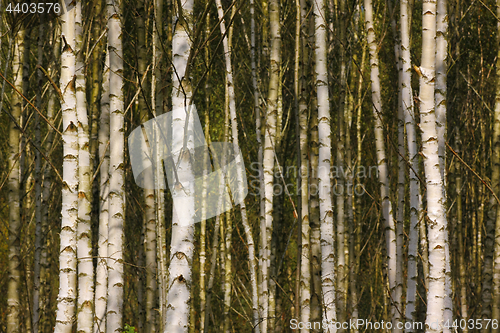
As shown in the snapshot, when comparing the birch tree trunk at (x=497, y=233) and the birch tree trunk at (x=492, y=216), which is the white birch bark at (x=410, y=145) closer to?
the birch tree trunk at (x=497, y=233)

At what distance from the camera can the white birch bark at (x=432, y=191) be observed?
8.87ft

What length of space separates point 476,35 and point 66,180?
7098 mm

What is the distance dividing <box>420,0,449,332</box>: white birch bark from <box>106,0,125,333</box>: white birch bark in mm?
2286

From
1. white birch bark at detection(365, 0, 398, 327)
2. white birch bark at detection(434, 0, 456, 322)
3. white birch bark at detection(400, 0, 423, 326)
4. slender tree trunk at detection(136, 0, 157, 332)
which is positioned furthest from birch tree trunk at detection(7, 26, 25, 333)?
white birch bark at detection(434, 0, 456, 322)

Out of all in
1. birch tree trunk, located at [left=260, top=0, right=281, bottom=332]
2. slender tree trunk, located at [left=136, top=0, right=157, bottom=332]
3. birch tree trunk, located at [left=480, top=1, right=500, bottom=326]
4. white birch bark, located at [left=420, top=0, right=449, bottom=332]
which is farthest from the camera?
birch tree trunk, located at [left=480, top=1, right=500, bottom=326]

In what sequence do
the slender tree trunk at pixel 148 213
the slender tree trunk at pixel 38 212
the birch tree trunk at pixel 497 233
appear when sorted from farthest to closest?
the slender tree trunk at pixel 38 212 < the birch tree trunk at pixel 497 233 < the slender tree trunk at pixel 148 213

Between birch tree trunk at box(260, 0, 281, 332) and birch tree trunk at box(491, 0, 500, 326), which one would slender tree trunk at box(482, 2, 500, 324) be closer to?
birch tree trunk at box(491, 0, 500, 326)

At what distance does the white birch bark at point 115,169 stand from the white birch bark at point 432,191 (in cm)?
229

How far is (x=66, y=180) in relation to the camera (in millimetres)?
2824

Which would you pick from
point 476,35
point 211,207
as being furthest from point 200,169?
point 476,35

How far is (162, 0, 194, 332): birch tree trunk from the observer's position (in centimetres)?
234

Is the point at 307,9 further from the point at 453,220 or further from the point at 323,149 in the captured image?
the point at 453,220

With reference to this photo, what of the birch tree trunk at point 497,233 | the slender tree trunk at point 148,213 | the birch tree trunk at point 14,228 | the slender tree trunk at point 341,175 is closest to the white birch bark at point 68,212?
the slender tree trunk at point 148,213

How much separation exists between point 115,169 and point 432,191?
95.9 inches
